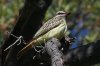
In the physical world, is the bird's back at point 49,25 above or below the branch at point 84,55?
above

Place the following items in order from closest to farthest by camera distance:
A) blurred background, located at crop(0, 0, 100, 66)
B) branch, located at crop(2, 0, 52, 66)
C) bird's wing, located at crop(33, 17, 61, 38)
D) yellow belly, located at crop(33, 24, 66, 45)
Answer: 1. yellow belly, located at crop(33, 24, 66, 45)
2. bird's wing, located at crop(33, 17, 61, 38)
3. branch, located at crop(2, 0, 52, 66)
4. blurred background, located at crop(0, 0, 100, 66)

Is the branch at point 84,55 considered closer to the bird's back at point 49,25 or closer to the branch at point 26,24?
the bird's back at point 49,25

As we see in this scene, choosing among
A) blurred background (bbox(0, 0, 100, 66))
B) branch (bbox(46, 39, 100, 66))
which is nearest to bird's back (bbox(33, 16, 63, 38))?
branch (bbox(46, 39, 100, 66))

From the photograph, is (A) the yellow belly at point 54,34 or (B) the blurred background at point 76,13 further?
(B) the blurred background at point 76,13

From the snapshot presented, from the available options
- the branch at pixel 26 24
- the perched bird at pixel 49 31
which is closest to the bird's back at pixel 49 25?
the perched bird at pixel 49 31

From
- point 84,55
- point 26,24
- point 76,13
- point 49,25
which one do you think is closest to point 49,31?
point 49,25

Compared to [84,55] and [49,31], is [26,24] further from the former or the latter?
[84,55]

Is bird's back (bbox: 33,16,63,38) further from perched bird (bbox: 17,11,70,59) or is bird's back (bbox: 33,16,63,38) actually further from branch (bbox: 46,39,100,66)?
branch (bbox: 46,39,100,66)

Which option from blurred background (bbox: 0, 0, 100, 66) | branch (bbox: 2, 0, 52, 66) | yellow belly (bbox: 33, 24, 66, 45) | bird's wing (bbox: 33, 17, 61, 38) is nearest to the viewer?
yellow belly (bbox: 33, 24, 66, 45)
